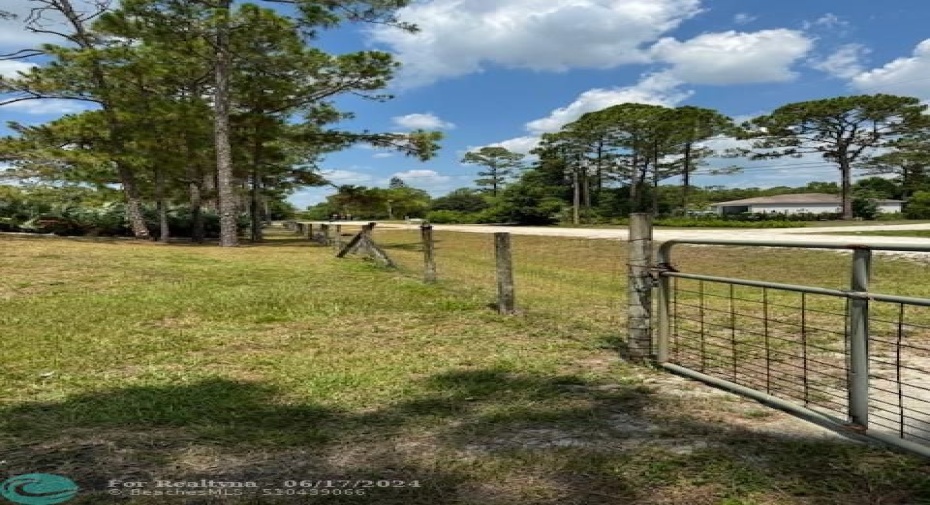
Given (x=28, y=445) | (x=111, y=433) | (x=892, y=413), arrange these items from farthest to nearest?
(x=892, y=413)
(x=111, y=433)
(x=28, y=445)

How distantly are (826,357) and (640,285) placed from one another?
155 cm

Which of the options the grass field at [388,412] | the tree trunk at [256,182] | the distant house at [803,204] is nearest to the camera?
the grass field at [388,412]

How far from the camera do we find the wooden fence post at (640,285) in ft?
15.3

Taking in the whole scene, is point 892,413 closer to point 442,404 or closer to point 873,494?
point 873,494

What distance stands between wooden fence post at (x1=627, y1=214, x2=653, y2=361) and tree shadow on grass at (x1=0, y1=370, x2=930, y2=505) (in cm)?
83

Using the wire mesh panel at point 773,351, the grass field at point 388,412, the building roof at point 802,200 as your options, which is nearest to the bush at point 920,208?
the building roof at point 802,200

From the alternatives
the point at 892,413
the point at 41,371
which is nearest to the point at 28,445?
the point at 41,371

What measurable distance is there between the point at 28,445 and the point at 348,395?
1624 millimetres

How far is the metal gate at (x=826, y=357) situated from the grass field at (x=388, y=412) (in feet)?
0.84

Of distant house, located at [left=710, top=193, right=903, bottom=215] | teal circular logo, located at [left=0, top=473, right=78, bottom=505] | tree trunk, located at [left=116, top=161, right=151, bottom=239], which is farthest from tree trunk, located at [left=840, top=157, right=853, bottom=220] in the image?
teal circular logo, located at [left=0, top=473, right=78, bottom=505]

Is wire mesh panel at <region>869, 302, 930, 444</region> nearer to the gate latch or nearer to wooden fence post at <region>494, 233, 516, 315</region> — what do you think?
the gate latch

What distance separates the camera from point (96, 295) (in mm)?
7559

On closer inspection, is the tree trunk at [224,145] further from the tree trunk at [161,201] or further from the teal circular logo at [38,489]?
the teal circular logo at [38,489]

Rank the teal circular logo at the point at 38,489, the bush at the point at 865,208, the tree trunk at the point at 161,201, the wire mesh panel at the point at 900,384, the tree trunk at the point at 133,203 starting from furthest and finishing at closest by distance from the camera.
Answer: the bush at the point at 865,208, the tree trunk at the point at 161,201, the tree trunk at the point at 133,203, the wire mesh panel at the point at 900,384, the teal circular logo at the point at 38,489
